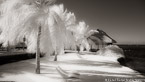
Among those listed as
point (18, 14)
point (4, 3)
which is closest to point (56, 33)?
point (18, 14)

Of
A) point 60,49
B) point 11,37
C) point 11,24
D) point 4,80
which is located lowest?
point 4,80

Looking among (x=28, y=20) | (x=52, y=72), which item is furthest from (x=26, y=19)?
(x=52, y=72)

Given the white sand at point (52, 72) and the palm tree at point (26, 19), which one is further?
the palm tree at point (26, 19)

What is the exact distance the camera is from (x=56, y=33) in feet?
45.6

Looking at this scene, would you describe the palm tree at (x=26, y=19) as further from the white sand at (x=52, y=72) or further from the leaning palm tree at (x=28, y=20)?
the white sand at (x=52, y=72)

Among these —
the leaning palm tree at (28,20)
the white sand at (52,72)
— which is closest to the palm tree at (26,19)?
the leaning palm tree at (28,20)

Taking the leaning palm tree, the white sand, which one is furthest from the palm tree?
the white sand

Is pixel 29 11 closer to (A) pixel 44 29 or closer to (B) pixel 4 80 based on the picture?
(A) pixel 44 29

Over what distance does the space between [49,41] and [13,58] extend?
11.3 meters

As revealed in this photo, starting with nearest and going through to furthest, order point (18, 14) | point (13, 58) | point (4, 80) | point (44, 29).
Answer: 1. point (4, 80)
2. point (18, 14)
3. point (44, 29)
4. point (13, 58)

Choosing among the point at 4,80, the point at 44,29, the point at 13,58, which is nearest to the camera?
the point at 4,80

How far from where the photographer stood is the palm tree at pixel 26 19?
41.9 feet

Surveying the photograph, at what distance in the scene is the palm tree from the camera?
12774 millimetres

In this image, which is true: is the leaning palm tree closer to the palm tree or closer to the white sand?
the palm tree
